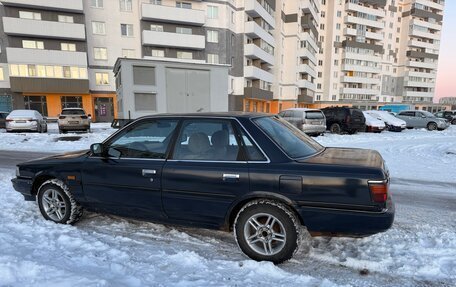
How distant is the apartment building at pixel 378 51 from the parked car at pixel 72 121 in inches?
2288

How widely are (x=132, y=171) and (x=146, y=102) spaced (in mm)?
12489

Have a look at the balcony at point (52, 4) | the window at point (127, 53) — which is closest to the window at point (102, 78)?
the window at point (127, 53)

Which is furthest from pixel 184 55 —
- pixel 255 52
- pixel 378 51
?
pixel 378 51

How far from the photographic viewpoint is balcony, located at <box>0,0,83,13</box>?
2984cm

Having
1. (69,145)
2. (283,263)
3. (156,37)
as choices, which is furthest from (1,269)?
(156,37)

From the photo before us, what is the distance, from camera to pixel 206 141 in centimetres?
354

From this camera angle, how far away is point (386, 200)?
2922 millimetres

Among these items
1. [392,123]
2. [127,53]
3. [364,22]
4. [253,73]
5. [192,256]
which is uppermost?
[364,22]

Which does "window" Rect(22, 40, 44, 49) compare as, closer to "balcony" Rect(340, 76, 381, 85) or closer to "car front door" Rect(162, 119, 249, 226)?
"car front door" Rect(162, 119, 249, 226)

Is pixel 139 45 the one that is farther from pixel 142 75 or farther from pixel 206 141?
pixel 206 141

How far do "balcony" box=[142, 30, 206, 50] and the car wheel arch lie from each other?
33.8m

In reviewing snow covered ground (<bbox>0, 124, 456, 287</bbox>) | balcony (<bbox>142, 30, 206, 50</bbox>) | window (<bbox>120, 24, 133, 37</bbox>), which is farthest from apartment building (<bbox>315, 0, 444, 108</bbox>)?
snow covered ground (<bbox>0, 124, 456, 287</bbox>)

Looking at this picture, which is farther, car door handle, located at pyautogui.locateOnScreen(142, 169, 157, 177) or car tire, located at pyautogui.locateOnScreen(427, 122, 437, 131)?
car tire, located at pyautogui.locateOnScreen(427, 122, 437, 131)

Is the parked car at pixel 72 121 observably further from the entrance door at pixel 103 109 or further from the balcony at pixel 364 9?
the balcony at pixel 364 9
